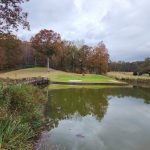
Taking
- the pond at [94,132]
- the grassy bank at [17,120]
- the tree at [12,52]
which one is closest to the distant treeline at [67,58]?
the tree at [12,52]

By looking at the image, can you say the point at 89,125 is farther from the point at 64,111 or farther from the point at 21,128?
the point at 21,128

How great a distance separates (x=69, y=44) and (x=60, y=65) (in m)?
8.15

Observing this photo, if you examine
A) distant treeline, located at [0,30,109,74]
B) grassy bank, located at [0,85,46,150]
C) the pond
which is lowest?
the pond

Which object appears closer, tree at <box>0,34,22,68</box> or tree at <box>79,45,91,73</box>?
tree at <box>0,34,22,68</box>

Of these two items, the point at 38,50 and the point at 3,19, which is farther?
the point at 38,50

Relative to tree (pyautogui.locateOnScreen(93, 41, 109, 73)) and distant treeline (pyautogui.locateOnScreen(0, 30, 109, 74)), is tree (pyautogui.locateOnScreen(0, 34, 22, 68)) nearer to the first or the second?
distant treeline (pyautogui.locateOnScreen(0, 30, 109, 74))

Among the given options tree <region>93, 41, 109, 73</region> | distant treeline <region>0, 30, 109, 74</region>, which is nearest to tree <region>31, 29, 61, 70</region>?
distant treeline <region>0, 30, 109, 74</region>

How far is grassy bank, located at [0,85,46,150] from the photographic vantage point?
9.29 meters

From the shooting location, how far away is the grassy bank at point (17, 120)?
9.29m

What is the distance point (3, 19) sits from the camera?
12898 millimetres

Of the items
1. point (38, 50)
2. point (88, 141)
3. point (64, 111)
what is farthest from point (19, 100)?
point (38, 50)

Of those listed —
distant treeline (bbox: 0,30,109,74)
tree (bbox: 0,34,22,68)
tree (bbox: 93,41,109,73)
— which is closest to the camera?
tree (bbox: 0,34,22,68)

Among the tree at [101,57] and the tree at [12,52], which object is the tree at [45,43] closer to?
the tree at [12,52]

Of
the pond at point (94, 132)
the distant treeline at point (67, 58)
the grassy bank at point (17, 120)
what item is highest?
the distant treeline at point (67, 58)
